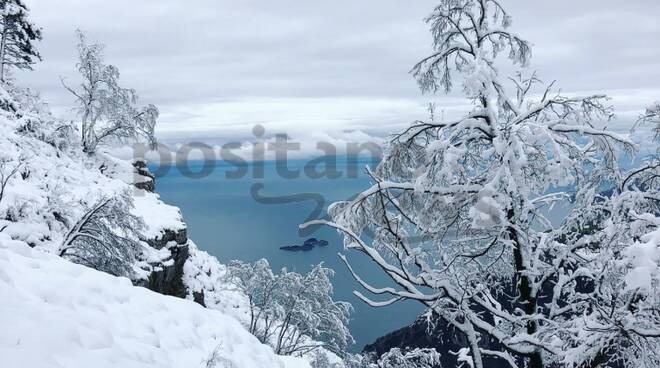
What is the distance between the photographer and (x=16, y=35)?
2459 cm

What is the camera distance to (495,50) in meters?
4.89

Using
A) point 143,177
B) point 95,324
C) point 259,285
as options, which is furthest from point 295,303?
point 95,324

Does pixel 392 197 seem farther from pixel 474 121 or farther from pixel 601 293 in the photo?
pixel 601 293

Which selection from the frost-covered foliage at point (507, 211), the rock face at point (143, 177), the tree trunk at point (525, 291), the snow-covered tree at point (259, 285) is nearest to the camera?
the frost-covered foliage at point (507, 211)

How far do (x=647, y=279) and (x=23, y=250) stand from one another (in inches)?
267

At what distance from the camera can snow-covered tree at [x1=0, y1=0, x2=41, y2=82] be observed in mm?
23375

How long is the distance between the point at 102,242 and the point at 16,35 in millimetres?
20208

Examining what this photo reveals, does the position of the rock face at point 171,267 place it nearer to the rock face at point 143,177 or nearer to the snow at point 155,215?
the snow at point 155,215


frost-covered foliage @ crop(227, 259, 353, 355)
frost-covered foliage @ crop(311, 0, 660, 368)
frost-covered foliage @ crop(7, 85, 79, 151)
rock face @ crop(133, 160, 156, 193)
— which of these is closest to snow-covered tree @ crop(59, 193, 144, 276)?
frost-covered foliage @ crop(7, 85, 79, 151)

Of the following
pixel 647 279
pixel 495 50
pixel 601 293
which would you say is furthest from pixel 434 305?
pixel 495 50

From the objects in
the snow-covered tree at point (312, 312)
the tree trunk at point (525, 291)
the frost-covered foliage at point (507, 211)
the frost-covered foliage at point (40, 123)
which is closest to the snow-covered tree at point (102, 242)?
the frost-covered foliage at point (40, 123)

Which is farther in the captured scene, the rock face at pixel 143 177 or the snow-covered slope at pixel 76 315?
the rock face at pixel 143 177

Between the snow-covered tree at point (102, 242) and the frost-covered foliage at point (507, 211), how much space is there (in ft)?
29.7

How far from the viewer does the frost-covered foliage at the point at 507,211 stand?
3566mm
